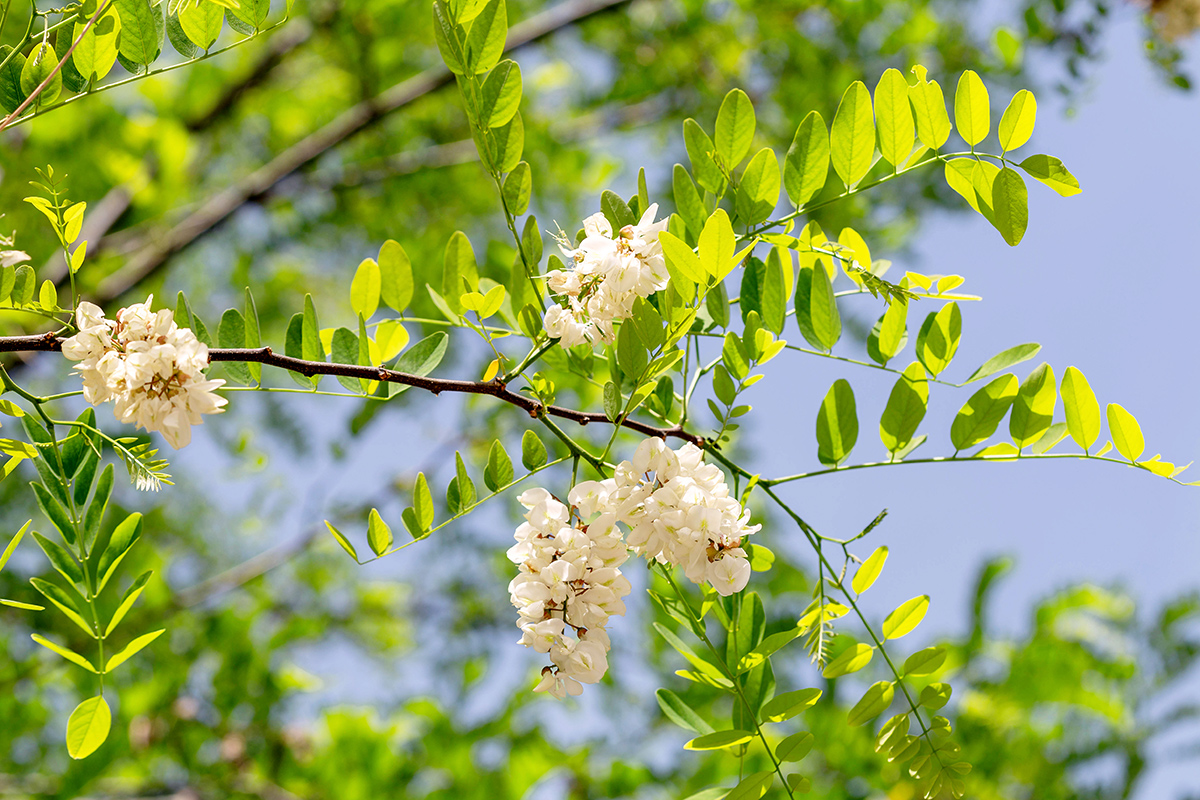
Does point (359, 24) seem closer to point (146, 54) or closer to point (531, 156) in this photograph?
point (531, 156)

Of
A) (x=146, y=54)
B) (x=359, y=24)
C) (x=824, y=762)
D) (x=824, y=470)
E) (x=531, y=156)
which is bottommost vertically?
(x=824, y=762)

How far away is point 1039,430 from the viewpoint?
516 millimetres

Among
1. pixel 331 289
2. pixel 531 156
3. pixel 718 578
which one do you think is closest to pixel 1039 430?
pixel 718 578

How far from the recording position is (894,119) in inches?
19.2

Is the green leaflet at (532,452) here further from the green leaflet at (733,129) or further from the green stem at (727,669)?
the green leaflet at (733,129)

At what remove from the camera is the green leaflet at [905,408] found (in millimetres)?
535

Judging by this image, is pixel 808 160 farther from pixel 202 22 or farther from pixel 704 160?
pixel 202 22

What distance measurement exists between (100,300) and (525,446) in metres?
1.26

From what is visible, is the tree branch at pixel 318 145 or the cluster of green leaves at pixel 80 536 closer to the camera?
the cluster of green leaves at pixel 80 536

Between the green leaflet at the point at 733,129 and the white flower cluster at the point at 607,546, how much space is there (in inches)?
7.4

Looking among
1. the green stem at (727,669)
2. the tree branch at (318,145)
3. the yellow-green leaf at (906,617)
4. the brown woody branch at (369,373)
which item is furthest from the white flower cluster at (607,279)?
the tree branch at (318,145)

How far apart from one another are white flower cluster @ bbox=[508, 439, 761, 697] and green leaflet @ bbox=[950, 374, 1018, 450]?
0.60 ft

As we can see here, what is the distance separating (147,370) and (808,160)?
0.39m

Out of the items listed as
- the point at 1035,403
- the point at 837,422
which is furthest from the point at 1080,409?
the point at 837,422
